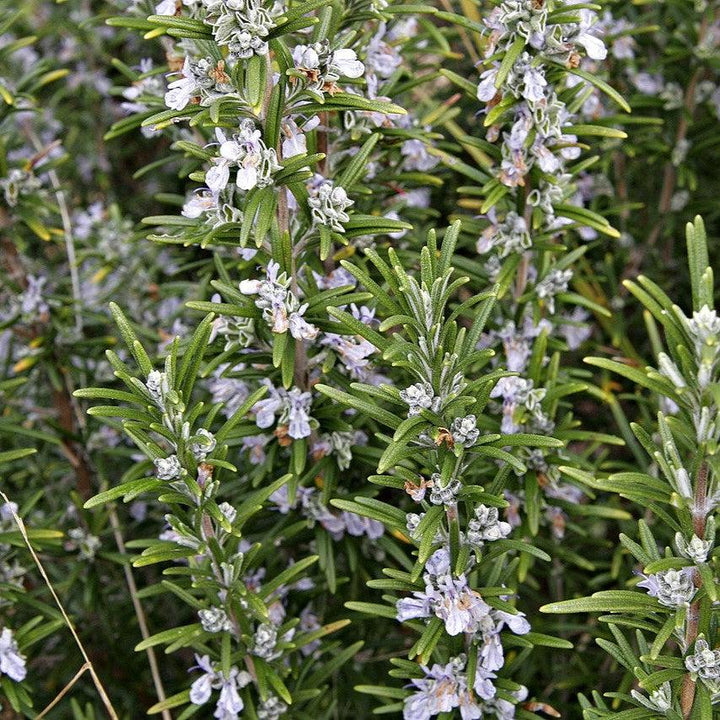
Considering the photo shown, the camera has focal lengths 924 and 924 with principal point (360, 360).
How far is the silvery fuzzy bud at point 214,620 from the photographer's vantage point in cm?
172

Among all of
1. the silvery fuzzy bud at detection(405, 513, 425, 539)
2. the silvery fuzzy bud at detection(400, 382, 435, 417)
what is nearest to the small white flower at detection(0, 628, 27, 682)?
the silvery fuzzy bud at detection(405, 513, 425, 539)

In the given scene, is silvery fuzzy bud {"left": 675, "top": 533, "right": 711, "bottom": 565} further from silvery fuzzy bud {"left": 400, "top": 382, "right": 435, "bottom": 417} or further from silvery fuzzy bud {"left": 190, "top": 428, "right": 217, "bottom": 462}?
silvery fuzzy bud {"left": 190, "top": 428, "right": 217, "bottom": 462}

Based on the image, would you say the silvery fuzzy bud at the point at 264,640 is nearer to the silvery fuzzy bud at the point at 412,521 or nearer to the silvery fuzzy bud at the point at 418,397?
the silvery fuzzy bud at the point at 412,521

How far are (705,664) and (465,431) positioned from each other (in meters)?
0.53

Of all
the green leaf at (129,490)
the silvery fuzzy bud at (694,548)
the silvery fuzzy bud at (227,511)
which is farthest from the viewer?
the silvery fuzzy bud at (227,511)

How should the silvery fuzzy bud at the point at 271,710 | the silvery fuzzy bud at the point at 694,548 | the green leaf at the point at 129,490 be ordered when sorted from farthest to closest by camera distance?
the silvery fuzzy bud at the point at 271,710 → the green leaf at the point at 129,490 → the silvery fuzzy bud at the point at 694,548

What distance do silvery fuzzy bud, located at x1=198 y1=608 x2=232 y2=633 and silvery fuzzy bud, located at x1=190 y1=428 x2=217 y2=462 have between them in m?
0.31

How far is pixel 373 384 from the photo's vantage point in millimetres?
2043

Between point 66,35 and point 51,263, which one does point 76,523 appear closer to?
point 51,263

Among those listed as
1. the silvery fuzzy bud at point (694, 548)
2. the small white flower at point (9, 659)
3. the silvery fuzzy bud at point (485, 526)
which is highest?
the silvery fuzzy bud at point (694, 548)

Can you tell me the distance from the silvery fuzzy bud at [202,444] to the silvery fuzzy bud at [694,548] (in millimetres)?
792

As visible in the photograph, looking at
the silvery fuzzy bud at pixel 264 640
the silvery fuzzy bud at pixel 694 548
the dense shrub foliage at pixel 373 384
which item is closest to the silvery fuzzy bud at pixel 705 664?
the dense shrub foliage at pixel 373 384

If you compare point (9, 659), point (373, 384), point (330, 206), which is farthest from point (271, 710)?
point (330, 206)

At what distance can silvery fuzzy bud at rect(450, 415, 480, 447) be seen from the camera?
1570 millimetres
